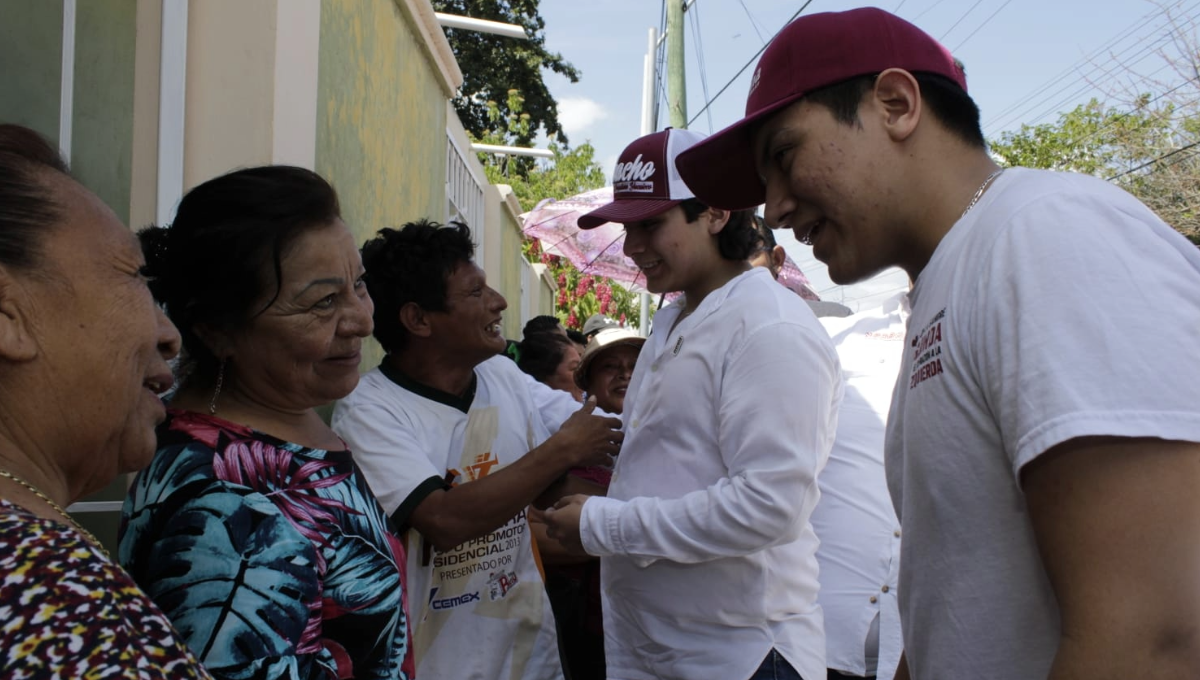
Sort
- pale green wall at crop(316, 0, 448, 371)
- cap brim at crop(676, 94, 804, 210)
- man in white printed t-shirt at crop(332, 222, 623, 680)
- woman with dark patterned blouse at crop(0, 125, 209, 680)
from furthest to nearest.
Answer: pale green wall at crop(316, 0, 448, 371)
man in white printed t-shirt at crop(332, 222, 623, 680)
cap brim at crop(676, 94, 804, 210)
woman with dark patterned blouse at crop(0, 125, 209, 680)

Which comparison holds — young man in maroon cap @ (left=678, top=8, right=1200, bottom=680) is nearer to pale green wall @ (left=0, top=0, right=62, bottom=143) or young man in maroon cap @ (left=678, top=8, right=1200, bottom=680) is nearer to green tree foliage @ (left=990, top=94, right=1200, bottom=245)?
pale green wall @ (left=0, top=0, right=62, bottom=143)

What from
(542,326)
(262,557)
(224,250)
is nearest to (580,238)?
(542,326)

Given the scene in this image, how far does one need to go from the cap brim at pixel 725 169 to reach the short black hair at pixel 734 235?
0.50m

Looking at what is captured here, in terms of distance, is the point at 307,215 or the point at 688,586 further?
the point at 688,586

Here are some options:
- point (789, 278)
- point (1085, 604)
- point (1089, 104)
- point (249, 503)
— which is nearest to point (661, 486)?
point (249, 503)

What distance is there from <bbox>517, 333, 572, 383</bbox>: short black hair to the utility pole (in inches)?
194

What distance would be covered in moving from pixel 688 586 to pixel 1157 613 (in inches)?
55.8

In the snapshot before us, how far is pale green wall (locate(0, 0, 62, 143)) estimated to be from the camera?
205cm

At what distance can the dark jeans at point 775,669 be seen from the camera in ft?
7.23

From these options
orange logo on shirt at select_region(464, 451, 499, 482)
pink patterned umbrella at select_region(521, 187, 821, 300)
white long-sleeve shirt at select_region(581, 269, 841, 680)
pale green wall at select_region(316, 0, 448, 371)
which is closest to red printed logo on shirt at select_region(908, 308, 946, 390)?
white long-sleeve shirt at select_region(581, 269, 841, 680)

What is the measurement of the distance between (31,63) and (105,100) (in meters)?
0.33

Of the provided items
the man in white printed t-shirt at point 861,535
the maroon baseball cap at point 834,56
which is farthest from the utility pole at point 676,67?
the maroon baseball cap at point 834,56

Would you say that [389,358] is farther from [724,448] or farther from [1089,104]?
[1089,104]

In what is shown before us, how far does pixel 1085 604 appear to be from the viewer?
0.98m
